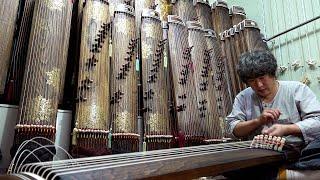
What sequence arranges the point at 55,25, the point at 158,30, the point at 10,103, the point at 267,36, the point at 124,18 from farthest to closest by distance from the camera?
the point at 267,36 → the point at 158,30 → the point at 124,18 → the point at 55,25 → the point at 10,103

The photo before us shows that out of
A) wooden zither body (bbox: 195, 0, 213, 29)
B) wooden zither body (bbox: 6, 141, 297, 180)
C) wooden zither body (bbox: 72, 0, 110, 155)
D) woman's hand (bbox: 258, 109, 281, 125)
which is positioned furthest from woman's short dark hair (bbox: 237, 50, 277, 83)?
wooden zither body (bbox: 195, 0, 213, 29)

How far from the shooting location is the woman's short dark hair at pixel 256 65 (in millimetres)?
1686

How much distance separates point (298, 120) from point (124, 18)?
136cm

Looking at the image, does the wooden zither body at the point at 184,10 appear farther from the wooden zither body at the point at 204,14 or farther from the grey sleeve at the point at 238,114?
the grey sleeve at the point at 238,114

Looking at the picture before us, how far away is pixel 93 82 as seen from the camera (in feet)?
6.33

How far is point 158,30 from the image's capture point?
2.46m

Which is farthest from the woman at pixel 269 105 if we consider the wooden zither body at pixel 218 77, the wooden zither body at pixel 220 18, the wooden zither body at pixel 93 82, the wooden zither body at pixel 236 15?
the wooden zither body at pixel 236 15

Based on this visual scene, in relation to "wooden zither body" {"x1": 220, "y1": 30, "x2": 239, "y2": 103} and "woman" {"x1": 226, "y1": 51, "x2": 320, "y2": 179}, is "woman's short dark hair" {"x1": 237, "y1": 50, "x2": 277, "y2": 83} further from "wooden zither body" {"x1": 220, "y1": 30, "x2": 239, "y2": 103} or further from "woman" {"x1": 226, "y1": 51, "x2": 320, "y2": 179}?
"wooden zither body" {"x1": 220, "y1": 30, "x2": 239, "y2": 103}

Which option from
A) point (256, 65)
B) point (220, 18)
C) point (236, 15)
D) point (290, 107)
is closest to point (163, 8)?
point (220, 18)

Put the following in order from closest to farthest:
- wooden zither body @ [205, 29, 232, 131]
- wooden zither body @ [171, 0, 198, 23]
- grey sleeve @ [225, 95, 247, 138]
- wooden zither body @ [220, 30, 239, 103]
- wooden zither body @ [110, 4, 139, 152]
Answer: grey sleeve @ [225, 95, 247, 138] → wooden zither body @ [110, 4, 139, 152] → wooden zither body @ [205, 29, 232, 131] → wooden zither body @ [220, 30, 239, 103] → wooden zither body @ [171, 0, 198, 23]

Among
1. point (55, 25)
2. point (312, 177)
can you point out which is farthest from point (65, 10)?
point (312, 177)

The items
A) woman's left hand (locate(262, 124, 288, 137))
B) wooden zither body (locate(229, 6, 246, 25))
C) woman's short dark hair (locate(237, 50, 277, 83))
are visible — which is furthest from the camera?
wooden zither body (locate(229, 6, 246, 25))

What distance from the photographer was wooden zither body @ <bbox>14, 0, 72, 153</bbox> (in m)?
1.63

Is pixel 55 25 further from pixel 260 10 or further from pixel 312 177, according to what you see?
pixel 260 10
